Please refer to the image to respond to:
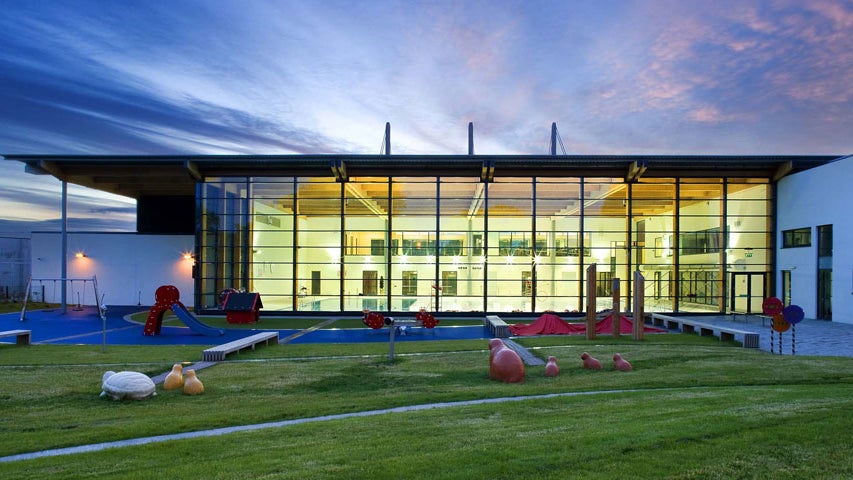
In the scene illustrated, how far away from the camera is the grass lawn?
5.75m

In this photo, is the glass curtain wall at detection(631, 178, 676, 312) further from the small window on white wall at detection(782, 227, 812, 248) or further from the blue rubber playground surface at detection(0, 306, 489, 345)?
the blue rubber playground surface at detection(0, 306, 489, 345)

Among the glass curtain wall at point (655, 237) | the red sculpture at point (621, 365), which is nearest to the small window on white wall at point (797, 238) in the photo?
the glass curtain wall at point (655, 237)

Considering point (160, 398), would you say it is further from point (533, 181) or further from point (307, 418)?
point (533, 181)

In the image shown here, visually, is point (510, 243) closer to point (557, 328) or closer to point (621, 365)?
point (557, 328)

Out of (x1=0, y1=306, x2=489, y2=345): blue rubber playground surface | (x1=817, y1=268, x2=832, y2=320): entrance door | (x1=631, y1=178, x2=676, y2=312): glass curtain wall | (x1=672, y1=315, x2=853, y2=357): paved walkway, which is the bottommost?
(x1=0, y1=306, x2=489, y2=345): blue rubber playground surface

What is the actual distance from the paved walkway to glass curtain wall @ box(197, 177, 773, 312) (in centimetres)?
484

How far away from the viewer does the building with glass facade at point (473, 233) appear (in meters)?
32.3

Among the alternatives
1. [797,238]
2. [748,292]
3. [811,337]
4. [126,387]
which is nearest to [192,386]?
[126,387]

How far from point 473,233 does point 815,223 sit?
17.6 metres

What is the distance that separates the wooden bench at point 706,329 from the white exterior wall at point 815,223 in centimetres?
831

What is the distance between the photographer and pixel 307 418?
893 centimetres

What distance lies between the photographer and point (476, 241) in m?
33.1

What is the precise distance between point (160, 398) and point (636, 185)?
1126 inches

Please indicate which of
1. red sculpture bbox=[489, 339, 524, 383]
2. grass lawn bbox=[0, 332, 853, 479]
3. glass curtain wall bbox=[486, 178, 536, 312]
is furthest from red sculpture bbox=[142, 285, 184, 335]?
glass curtain wall bbox=[486, 178, 536, 312]
